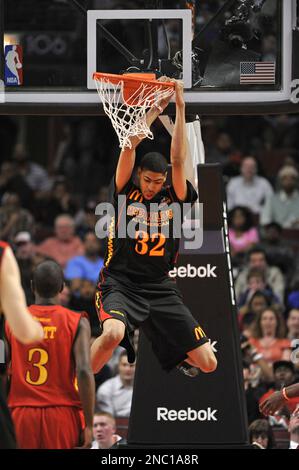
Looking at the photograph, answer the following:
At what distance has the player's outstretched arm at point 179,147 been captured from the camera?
29.3 feet

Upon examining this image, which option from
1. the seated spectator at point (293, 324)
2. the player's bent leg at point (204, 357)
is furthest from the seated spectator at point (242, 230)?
the player's bent leg at point (204, 357)

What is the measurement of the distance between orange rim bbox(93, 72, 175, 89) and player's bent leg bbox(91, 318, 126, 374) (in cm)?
178

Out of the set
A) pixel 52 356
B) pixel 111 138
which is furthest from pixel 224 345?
pixel 111 138

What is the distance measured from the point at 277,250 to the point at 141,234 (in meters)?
5.61

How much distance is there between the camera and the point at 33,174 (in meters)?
17.7

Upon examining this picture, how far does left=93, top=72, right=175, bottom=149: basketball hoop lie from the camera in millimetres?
9070

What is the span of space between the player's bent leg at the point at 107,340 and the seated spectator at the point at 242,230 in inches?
240

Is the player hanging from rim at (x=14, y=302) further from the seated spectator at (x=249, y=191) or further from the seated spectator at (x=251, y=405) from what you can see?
the seated spectator at (x=249, y=191)

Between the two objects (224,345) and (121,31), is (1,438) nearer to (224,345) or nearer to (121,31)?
(224,345)

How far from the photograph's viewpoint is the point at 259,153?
17062 millimetres

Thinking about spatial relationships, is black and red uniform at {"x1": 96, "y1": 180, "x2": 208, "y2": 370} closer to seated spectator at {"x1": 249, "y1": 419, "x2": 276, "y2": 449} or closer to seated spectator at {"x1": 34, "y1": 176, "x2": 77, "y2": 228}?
seated spectator at {"x1": 249, "y1": 419, "x2": 276, "y2": 449}

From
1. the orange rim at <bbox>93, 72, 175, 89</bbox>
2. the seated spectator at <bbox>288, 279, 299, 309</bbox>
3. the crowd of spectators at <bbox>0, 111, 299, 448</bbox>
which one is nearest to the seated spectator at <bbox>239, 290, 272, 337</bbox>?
the crowd of spectators at <bbox>0, 111, 299, 448</bbox>

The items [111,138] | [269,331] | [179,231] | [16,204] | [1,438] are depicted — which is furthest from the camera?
[111,138]

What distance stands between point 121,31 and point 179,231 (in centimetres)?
261
